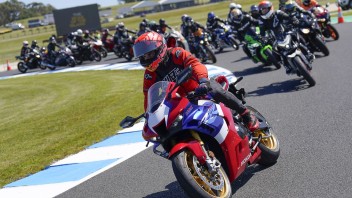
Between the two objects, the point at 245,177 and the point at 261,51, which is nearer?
the point at 245,177

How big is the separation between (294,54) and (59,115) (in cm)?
625

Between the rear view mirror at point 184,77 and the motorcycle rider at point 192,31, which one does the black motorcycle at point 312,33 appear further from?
the rear view mirror at point 184,77

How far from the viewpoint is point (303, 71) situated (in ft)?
36.7

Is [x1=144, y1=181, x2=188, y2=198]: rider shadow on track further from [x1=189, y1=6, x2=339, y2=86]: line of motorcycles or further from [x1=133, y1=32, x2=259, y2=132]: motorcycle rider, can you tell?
[x1=189, y1=6, x2=339, y2=86]: line of motorcycles

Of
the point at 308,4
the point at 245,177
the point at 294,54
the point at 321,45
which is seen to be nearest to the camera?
the point at 245,177

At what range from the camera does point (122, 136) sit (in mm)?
9547

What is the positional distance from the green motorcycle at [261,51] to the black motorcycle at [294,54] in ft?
6.99

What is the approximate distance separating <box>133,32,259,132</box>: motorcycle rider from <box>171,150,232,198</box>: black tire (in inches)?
26.3

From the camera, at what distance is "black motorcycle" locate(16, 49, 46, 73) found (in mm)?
31297

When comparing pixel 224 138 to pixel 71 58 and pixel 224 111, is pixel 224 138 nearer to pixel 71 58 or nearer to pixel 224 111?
pixel 224 111

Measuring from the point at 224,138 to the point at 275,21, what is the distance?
8760 millimetres

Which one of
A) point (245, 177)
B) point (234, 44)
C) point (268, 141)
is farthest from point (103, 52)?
point (245, 177)

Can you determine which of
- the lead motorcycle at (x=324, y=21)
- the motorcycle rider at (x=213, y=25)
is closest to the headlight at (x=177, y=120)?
the lead motorcycle at (x=324, y=21)

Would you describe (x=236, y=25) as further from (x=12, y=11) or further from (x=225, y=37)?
(x=12, y=11)
